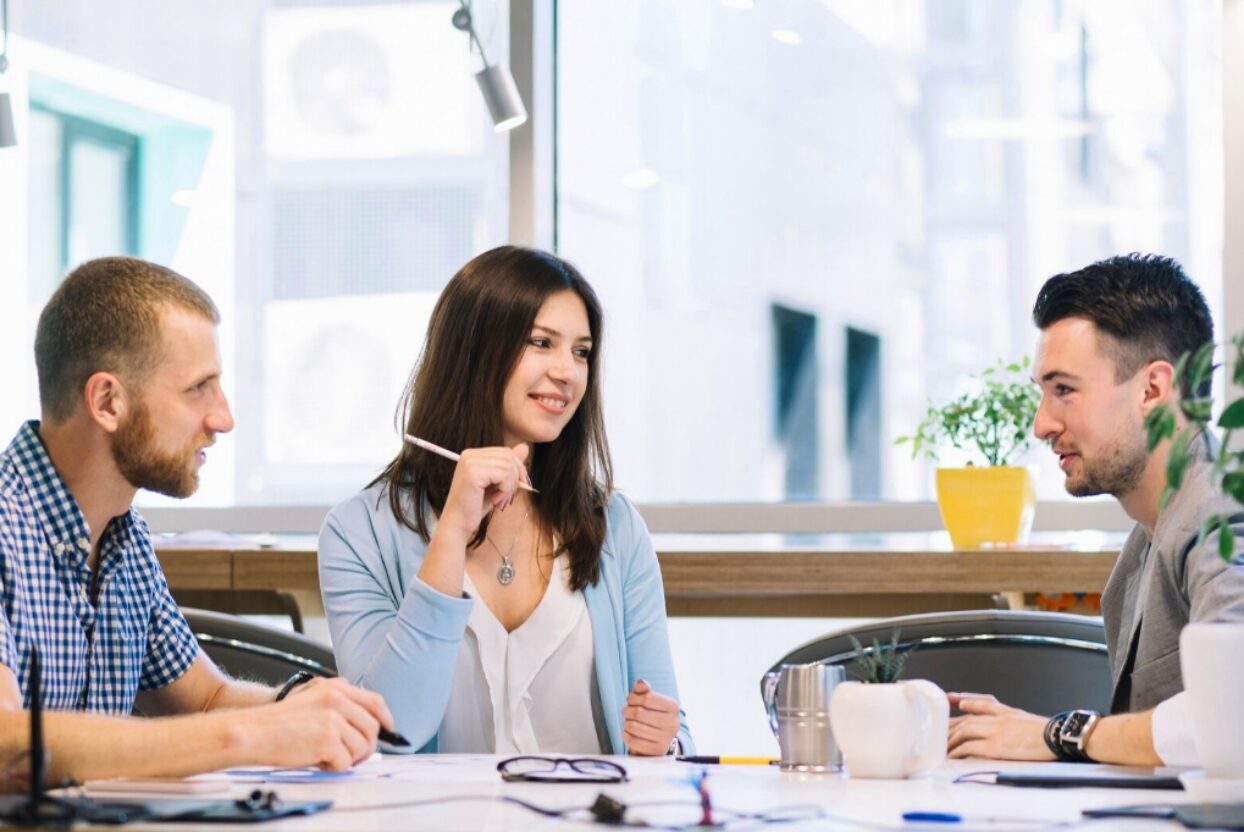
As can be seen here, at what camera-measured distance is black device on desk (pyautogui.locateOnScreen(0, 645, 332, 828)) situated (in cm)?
124

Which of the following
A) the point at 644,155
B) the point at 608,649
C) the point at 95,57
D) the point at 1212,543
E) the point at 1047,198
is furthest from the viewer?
the point at 95,57

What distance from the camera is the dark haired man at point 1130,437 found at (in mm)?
1880

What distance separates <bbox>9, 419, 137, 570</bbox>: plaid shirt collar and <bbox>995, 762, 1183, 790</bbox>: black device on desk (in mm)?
1070

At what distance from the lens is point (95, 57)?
436 centimetres

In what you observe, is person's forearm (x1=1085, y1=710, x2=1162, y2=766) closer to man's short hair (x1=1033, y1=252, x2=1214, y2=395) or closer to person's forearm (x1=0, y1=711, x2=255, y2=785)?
man's short hair (x1=1033, y1=252, x2=1214, y2=395)

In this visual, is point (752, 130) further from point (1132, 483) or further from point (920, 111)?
point (1132, 483)

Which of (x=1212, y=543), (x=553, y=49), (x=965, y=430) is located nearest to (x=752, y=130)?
(x=553, y=49)

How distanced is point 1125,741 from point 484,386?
113 centimetres

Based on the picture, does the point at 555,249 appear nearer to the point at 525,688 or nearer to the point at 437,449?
the point at 437,449

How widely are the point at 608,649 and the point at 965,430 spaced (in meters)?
1.27

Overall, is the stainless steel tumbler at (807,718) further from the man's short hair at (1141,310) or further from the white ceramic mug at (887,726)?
the man's short hair at (1141,310)

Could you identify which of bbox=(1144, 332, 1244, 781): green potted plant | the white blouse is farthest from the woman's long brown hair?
bbox=(1144, 332, 1244, 781): green potted plant

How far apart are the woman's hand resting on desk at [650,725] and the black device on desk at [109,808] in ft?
2.23

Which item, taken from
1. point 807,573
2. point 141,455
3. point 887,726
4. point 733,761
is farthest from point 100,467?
point 807,573
